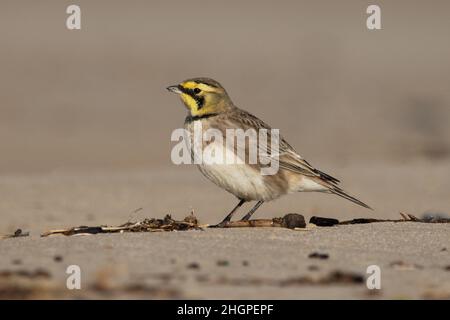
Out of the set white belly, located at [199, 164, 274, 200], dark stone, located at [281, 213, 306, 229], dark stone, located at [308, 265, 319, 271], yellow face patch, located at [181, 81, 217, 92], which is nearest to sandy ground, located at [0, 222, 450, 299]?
dark stone, located at [308, 265, 319, 271]

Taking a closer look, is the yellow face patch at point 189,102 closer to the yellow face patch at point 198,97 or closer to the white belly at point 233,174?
the yellow face patch at point 198,97

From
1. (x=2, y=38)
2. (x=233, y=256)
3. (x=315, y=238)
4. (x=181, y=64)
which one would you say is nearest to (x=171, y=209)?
(x=315, y=238)

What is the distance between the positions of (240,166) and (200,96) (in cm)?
104

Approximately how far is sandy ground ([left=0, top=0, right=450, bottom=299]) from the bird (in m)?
0.78

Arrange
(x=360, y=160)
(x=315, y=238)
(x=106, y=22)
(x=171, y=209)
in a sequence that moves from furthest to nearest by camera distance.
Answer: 1. (x=106, y=22)
2. (x=360, y=160)
3. (x=171, y=209)
4. (x=315, y=238)

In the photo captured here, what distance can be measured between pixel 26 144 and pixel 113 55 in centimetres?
1174

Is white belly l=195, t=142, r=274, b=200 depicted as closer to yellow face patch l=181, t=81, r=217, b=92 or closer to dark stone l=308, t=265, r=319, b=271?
yellow face patch l=181, t=81, r=217, b=92

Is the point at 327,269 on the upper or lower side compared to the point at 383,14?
lower

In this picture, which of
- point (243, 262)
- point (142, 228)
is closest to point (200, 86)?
point (142, 228)

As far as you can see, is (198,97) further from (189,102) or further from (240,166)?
(240,166)

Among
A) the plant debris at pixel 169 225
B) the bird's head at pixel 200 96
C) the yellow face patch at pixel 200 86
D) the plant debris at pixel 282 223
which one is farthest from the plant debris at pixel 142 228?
the yellow face patch at pixel 200 86

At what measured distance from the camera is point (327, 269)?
22.8 feet
